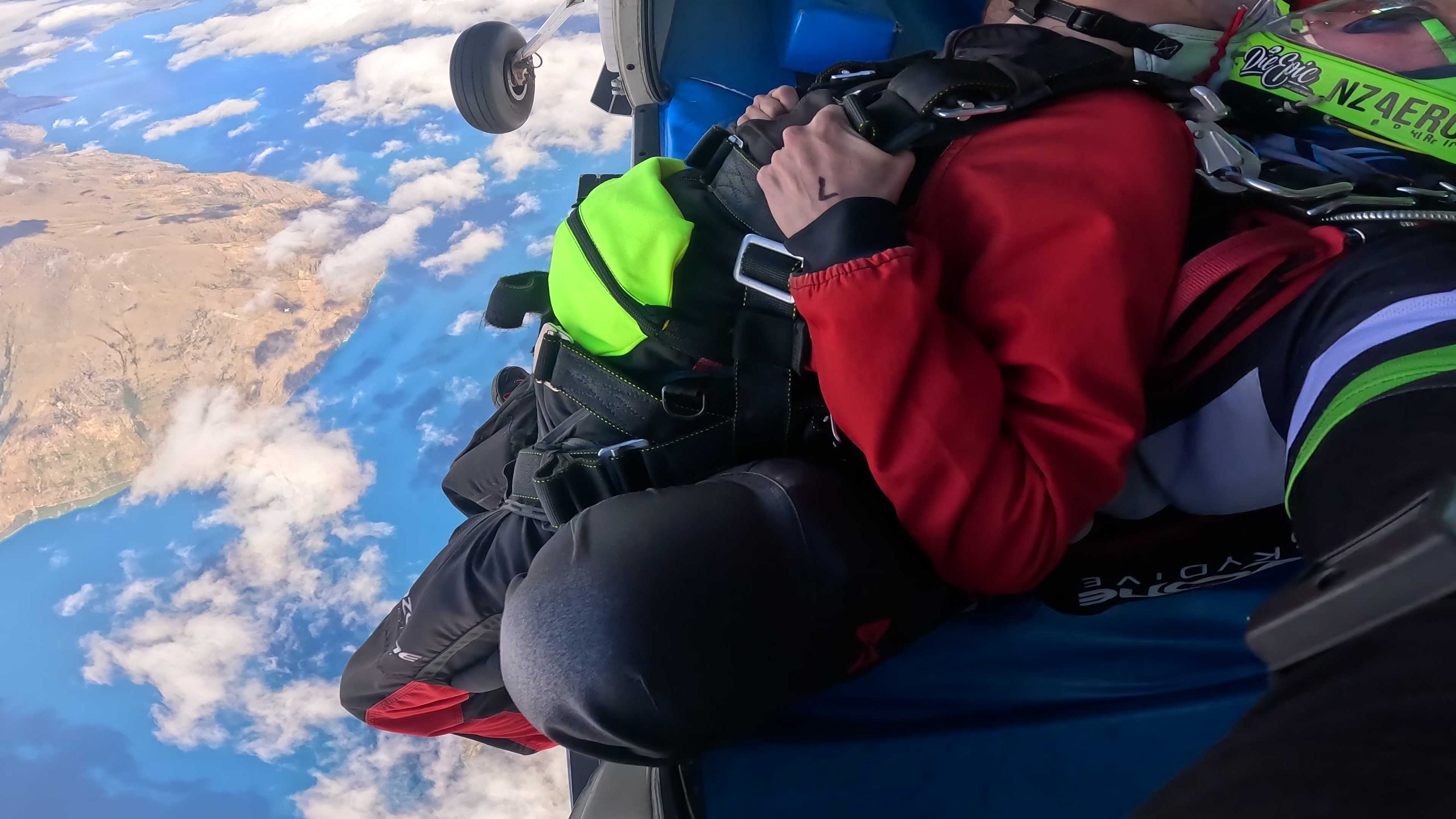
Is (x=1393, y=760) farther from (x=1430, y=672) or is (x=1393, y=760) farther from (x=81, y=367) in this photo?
(x=81, y=367)

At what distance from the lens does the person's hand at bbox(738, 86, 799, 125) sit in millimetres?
737

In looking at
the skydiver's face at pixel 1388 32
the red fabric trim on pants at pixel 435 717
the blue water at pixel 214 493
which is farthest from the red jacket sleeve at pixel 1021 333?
the blue water at pixel 214 493

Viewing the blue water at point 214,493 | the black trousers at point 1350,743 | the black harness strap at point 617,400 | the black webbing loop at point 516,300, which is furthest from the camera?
the blue water at point 214,493

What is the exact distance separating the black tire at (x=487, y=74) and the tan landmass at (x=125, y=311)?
5.81 ft

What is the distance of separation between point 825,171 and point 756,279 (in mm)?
108

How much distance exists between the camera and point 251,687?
207cm

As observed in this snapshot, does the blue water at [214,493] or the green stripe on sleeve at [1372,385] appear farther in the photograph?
the blue water at [214,493]

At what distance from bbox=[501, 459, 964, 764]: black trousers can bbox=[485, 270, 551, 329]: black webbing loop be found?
1.10 ft

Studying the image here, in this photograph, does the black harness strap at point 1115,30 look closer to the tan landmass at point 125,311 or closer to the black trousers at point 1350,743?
the black trousers at point 1350,743

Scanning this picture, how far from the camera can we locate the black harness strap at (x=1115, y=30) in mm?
607

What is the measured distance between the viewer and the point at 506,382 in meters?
1.45

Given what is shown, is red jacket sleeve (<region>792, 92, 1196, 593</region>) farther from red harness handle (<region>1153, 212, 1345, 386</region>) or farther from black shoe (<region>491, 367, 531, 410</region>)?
black shoe (<region>491, 367, 531, 410</region>)

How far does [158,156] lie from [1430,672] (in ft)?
15.6

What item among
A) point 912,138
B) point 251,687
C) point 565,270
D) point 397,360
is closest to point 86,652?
point 251,687
